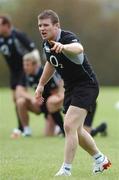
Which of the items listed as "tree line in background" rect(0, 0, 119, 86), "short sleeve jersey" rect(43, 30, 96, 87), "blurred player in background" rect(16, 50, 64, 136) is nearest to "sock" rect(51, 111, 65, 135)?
"blurred player in background" rect(16, 50, 64, 136)

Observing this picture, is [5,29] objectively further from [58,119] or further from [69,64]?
[69,64]

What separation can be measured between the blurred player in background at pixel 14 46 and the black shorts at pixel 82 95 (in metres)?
5.45

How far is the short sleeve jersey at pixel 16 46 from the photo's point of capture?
13.4m

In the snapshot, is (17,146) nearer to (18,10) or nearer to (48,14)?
(48,14)

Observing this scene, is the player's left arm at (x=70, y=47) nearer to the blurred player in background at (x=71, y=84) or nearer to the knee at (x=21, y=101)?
the blurred player in background at (x=71, y=84)

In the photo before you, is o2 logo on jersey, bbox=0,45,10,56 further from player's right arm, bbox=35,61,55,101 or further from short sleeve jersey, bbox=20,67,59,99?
player's right arm, bbox=35,61,55,101

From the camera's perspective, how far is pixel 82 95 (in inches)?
307

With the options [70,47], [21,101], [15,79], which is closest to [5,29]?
[15,79]

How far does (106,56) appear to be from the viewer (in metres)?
48.2

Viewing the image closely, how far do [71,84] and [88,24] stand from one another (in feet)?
141

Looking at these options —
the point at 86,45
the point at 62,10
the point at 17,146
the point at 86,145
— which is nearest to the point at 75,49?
the point at 86,145

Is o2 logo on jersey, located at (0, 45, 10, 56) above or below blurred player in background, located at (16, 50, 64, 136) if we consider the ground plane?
above

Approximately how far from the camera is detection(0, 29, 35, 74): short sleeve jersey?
44.0ft

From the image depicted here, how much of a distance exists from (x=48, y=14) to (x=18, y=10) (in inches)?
1803
